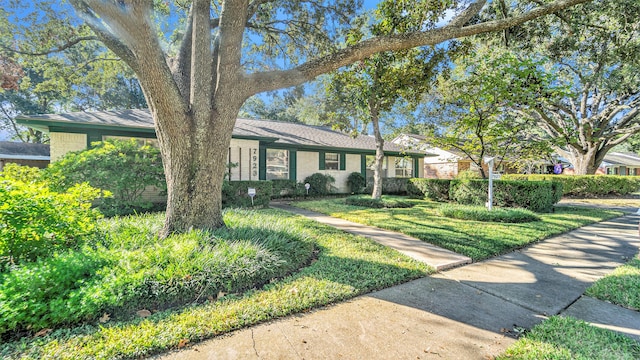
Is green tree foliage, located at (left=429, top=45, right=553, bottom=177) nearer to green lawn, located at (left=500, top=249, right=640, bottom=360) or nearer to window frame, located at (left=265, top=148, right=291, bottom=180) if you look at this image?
green lawn, located at (left=500, top=249, right=640, bottom=360)

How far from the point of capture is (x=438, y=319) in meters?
2.67

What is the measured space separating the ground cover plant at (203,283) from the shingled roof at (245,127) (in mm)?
6191

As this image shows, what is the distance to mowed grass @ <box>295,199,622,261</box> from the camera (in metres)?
5.12

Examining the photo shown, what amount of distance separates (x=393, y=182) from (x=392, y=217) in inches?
362

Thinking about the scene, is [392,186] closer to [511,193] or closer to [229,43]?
[511,193]

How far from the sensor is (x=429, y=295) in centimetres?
318

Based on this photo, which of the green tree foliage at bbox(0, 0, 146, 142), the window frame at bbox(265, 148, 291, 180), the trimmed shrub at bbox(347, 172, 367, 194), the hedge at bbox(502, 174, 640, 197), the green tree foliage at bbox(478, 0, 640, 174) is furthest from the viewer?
the trimmed shrub at bbox(347, 172, 367, 194)

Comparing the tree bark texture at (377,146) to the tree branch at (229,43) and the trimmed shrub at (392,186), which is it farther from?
the tree branch at (229,43)

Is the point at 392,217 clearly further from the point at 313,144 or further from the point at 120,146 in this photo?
the point at 120,146

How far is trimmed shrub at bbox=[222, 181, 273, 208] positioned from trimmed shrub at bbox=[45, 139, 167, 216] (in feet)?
6.38

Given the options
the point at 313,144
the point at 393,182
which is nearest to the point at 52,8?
the point at 313,144

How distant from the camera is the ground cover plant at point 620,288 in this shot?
10.1 ft

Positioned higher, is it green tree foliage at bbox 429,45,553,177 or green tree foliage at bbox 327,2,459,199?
green tree foliage at bbox 327,2,459,199

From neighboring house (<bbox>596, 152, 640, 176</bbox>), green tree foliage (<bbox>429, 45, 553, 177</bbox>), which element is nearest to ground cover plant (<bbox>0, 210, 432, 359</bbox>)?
green tree foliage (<bbox>429, 45, 553, 177</bbox>)
